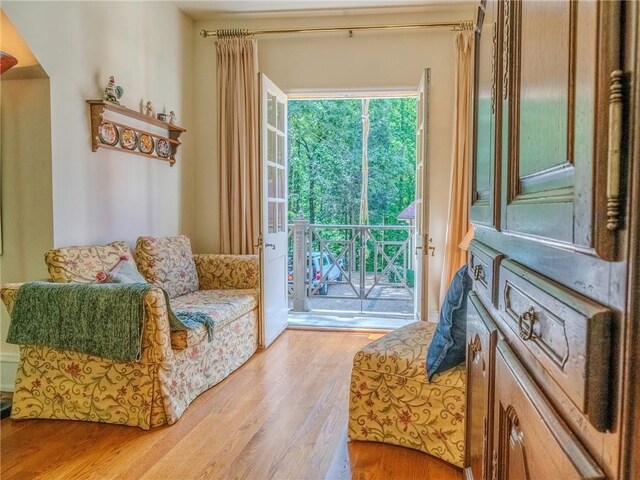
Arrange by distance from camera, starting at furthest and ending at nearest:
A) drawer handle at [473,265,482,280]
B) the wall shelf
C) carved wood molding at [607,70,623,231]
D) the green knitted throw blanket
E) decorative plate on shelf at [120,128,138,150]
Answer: decorative plate on shelf at [120,128,138,150] → the wall shelf → the green knitted throw blanket → drawer handle at [473,265,482,280] → carved wood molding at [607,70,623,231]

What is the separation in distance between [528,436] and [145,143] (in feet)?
11.5

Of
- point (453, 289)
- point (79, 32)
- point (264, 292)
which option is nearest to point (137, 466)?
point (453, 289)

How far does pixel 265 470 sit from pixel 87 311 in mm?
1162

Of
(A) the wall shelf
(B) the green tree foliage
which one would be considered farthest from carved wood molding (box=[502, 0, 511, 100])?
(B) the green tree foliage

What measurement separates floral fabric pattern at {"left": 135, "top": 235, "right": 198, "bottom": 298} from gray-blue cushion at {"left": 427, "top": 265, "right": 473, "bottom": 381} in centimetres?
196

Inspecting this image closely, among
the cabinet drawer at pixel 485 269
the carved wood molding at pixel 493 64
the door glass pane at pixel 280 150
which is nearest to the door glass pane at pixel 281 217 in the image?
the door glass pane at pixel 280 150

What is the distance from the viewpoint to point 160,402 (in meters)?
2.35

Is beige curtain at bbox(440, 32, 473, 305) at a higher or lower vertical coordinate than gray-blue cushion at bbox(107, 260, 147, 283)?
higher

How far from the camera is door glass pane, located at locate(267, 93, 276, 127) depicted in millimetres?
3812

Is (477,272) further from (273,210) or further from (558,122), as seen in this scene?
(273,210)

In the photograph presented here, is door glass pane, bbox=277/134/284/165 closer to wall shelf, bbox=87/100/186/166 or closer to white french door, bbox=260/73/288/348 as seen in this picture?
white french door, bbox=260/73/288/348

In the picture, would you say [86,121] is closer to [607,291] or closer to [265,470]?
[265,470]

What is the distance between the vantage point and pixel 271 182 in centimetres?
394

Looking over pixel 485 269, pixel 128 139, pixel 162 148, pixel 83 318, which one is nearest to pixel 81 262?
pixel 83 318
